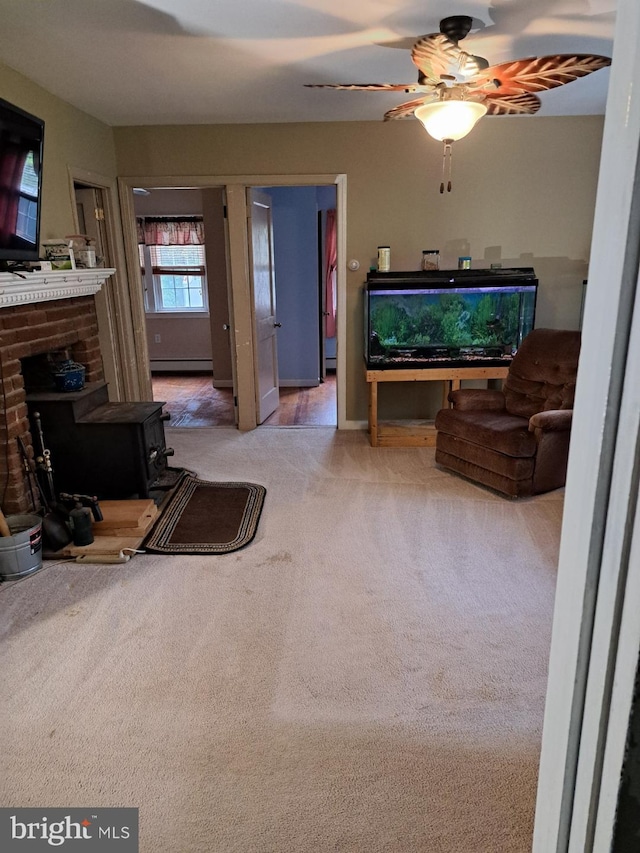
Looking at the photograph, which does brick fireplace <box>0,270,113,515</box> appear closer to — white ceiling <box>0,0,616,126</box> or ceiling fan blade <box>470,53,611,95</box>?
white ceiling <box>0,0,616,126</box>

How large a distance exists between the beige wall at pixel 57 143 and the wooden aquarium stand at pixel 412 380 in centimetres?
239

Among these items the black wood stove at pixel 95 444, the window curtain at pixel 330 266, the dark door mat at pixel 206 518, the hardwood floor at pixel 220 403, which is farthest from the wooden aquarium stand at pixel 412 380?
the window curtain at pixel 330 266

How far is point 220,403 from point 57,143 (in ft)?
9.73

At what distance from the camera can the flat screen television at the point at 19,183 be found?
2.62 metres

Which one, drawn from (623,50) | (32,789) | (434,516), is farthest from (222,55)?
(32,789)

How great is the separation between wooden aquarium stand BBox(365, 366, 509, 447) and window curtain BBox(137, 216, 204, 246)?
3.98m

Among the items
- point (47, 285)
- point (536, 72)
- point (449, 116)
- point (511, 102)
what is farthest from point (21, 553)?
point (511, 102)

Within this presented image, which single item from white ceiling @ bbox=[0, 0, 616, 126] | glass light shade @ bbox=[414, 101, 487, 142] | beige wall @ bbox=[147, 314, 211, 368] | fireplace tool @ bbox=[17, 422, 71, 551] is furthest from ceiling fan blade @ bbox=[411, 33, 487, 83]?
beige wall @ bbox=[147, 314, 211, 368]

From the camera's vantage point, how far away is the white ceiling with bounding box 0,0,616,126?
2.46 m

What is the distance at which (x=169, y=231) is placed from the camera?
24.2 feet

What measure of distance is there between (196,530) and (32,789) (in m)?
1.63

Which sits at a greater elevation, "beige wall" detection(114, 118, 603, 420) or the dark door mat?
"beige wall" detection(114, 118, 603, 420)

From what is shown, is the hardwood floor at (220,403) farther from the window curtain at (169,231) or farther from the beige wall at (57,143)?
the beige wall at (57,143)

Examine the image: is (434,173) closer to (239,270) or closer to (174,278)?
(239,270)
